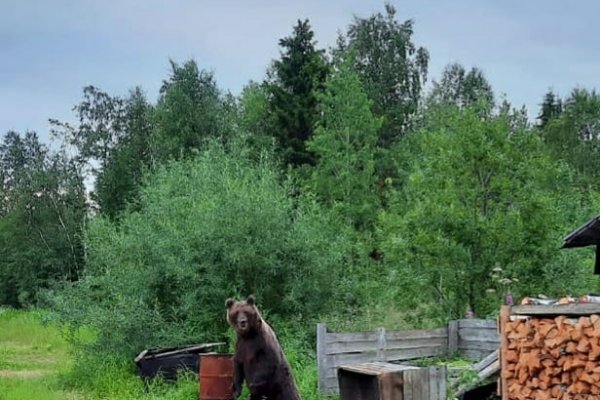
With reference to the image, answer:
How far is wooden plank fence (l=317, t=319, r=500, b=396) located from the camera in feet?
30.1

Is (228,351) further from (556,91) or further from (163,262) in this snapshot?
(556,91)

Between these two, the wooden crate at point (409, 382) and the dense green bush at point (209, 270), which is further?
the dense green bush at point (209, 270)

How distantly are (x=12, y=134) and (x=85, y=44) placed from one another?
28720mm

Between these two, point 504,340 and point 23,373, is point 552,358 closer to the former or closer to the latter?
point 504,340

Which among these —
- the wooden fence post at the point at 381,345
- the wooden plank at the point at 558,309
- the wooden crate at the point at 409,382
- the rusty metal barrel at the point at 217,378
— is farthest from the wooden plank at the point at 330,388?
the wooden crate at the point at 409,382

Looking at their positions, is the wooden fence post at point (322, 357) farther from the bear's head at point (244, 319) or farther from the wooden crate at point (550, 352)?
the wooden crate at point (550, 352)

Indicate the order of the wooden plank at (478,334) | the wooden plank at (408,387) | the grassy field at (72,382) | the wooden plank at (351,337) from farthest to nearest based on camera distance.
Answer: the wooden plank at (478,334)
the grassy field at (72,382)
the wooden plank at (351,337)
the wooden plank at (408,387)

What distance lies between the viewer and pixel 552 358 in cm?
705

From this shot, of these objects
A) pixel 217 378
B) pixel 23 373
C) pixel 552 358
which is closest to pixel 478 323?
pixel 552 358

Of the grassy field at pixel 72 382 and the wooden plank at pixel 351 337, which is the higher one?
the wooden plank at pixel 351 337

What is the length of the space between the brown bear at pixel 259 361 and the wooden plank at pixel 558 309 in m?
2.30

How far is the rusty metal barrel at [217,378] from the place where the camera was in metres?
7.92

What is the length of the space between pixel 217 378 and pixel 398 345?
118 inches

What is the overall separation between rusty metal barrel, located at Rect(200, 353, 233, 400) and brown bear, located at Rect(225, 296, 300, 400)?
65 centimetres
